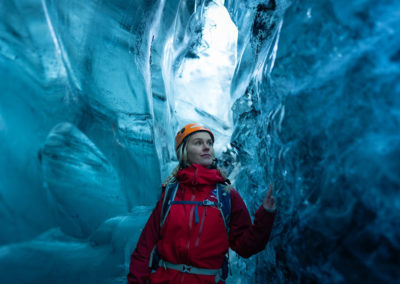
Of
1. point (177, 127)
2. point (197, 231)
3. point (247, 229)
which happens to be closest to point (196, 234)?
point (197, 231)

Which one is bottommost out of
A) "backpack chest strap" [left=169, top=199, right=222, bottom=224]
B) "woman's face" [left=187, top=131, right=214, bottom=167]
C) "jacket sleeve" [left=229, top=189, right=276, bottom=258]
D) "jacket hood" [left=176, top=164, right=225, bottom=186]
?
"jacket sleeve" [left=229, top=189, right=276, bottom=258]

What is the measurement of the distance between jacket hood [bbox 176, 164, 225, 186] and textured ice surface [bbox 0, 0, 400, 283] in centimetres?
35

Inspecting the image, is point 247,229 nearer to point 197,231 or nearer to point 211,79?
point 197,231

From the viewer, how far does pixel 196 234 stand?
1.25 m

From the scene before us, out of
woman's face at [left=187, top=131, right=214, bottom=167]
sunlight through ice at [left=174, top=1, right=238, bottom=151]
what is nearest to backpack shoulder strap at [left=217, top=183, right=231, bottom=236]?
woman's face at [left=187, top=131, right=214, bottom=167]

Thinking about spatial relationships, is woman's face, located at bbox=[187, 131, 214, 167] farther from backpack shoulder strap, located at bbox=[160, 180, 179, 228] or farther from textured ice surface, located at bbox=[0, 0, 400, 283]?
textured ice surface, located at bbox=[0, 0, 400, 283]

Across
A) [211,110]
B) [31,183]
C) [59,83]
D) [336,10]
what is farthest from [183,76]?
[336,10]

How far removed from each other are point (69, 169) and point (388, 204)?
2.08 m

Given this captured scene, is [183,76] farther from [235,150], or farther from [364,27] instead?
[364,27]

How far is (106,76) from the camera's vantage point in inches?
95.2

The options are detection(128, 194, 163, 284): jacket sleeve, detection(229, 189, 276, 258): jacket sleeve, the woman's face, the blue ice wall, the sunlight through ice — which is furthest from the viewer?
the sunlight through ice

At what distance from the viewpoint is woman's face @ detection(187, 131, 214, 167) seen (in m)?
1.51

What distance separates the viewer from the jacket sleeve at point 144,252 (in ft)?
4.31

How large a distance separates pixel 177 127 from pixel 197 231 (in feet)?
7.87
